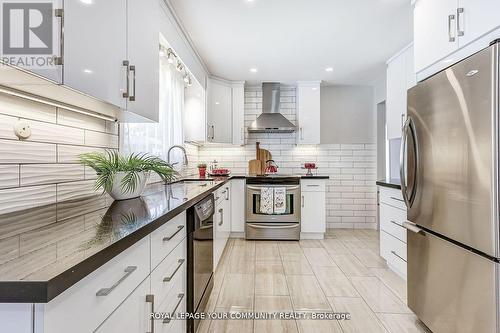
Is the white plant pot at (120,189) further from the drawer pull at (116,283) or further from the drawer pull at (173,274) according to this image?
the drawer pull at (116,283)

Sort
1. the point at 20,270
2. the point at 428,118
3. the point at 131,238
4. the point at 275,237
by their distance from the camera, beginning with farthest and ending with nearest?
the point at 275,237 → the point at 428,118 → the point at 131,238 → the point at 20,270

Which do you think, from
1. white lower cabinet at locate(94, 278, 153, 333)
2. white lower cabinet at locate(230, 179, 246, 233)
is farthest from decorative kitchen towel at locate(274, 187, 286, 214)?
white lower cabinet at locate(94, 278, 153, 333)

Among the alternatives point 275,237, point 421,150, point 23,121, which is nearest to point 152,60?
point 23,121

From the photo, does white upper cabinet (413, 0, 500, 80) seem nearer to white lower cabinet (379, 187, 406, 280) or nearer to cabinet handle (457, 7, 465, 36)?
cabinet handle (457, 7, 465, 36)

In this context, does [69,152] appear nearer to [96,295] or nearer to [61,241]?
[61,241]

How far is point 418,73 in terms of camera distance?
2240 millimetres

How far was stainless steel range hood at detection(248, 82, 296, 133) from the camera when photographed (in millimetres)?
4930

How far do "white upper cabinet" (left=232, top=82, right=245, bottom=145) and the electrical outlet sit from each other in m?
3.80

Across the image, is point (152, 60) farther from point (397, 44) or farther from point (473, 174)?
point (397, 44)

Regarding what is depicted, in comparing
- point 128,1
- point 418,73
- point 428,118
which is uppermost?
point 128,1

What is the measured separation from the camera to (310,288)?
2768 mm

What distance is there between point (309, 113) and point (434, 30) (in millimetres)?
3019

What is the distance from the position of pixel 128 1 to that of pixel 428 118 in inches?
74.2

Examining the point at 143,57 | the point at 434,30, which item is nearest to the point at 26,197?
the point at 143,57
